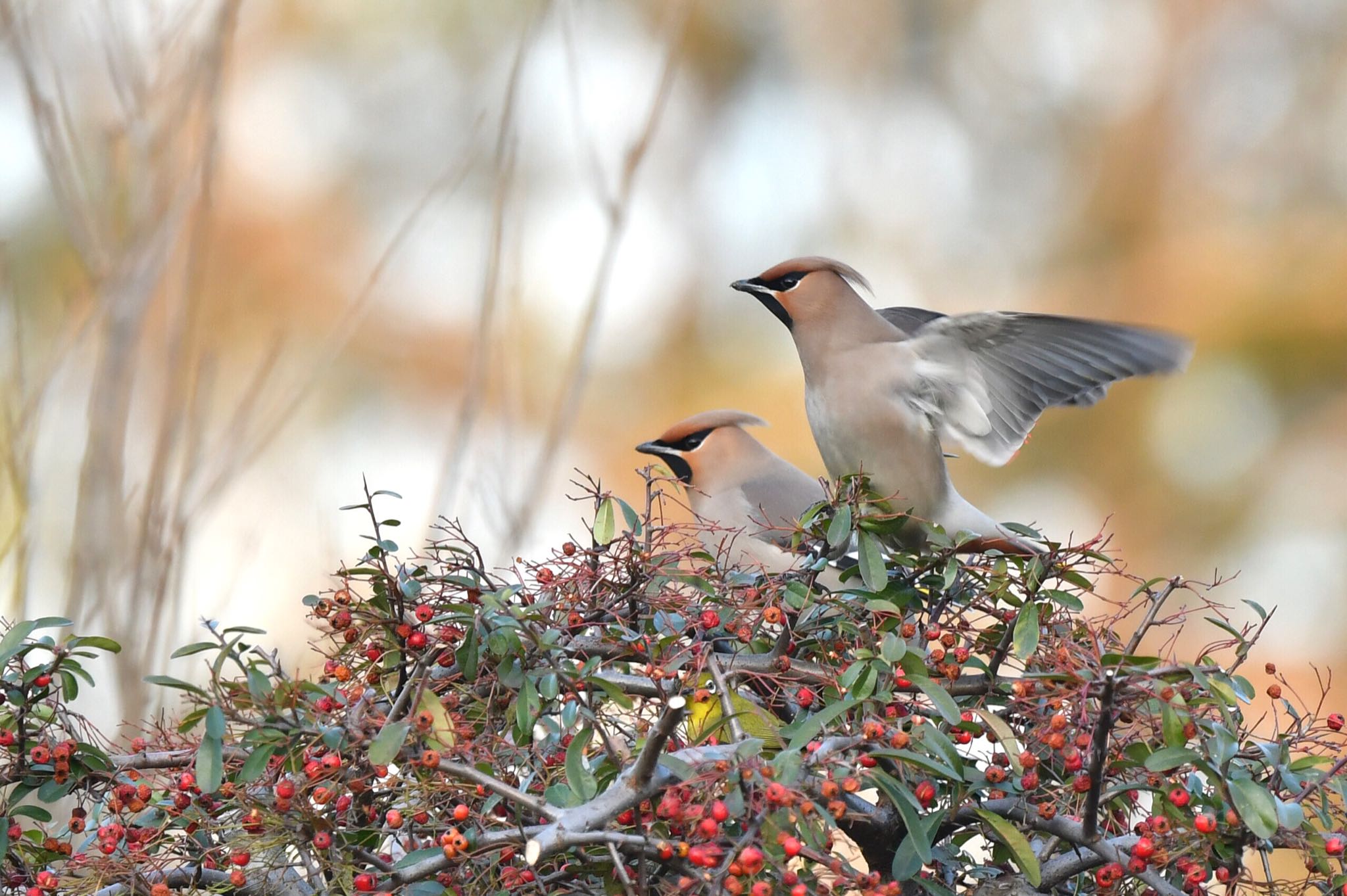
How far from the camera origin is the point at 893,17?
8.34m

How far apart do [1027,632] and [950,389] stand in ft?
3.28

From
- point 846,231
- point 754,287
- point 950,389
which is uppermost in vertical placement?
point 846,231

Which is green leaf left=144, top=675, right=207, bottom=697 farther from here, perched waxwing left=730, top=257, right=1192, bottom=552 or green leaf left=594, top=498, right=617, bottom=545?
perched waxwing left=730, top=257, right=1192, bottom=552

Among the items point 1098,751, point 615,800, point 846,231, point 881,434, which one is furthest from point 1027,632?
point 846,231

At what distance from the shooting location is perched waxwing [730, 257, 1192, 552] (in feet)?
7.62

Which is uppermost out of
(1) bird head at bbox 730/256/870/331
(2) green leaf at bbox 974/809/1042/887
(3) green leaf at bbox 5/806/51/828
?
(1) bird head at bbox 730/256/870/331

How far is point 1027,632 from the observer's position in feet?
4.75

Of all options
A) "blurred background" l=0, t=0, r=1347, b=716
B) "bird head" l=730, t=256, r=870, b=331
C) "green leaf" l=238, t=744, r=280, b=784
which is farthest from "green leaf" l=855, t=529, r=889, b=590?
"blurred background" l=0, t=0, r=1347, b=716

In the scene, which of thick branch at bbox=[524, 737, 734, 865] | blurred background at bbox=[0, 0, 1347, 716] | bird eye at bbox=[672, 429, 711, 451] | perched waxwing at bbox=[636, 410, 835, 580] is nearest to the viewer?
thick branch at bbox=[524, 737, 734, 865]

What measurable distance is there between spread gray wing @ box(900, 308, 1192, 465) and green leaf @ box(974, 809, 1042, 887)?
3.20 ft

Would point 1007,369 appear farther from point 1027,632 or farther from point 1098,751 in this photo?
point 1098,751

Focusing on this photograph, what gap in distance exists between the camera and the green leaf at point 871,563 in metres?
1.50

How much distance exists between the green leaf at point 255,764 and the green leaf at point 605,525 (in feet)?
1.27

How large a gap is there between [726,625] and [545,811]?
314 mm
